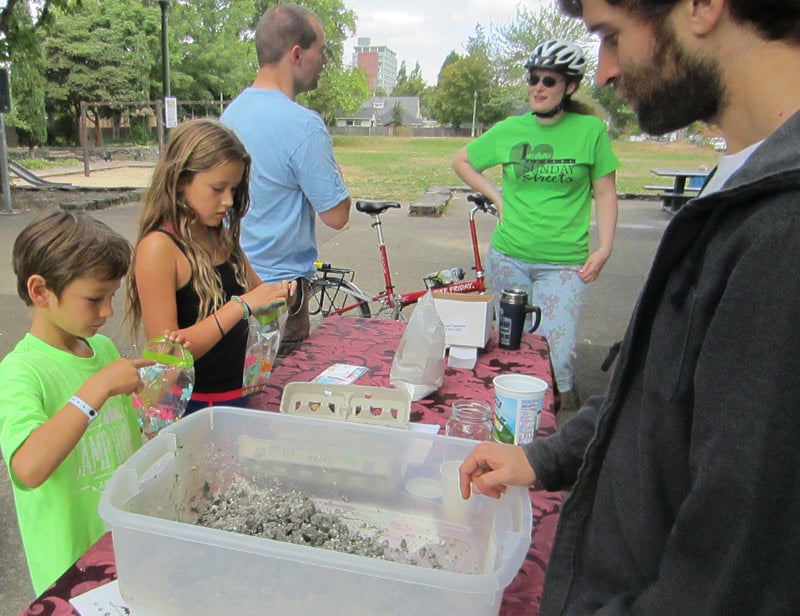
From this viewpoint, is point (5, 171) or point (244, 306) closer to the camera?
point (244, 306)

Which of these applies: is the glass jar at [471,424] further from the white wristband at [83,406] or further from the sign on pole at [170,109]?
the sign on pole at [170,109]

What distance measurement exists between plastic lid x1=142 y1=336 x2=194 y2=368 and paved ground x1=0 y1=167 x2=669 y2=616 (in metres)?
0.79

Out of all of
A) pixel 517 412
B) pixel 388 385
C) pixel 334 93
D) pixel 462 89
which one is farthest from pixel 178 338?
pixel 462 89

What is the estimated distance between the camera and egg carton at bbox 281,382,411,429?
1688 millimetres

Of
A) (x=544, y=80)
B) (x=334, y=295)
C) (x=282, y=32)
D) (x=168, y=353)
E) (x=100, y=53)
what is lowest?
(x=334, y=295)

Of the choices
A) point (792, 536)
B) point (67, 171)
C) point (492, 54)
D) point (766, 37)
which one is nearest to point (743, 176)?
point (766, 37)

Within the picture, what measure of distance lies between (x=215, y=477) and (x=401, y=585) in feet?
2.01

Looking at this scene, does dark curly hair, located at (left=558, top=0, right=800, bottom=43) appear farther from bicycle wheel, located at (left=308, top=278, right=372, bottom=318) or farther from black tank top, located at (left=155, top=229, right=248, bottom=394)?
bicycle wheel, located at (left=308, top=278, right=372, bottom=318)

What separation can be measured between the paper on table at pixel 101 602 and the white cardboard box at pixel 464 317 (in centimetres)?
152

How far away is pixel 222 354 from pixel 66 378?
53 centimetres

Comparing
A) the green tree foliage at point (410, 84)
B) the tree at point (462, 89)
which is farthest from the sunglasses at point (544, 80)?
the green tree foliage at point (410, 84)

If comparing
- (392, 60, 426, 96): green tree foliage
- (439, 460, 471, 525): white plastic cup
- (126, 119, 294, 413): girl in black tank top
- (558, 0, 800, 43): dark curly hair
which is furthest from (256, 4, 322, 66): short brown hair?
(392, 60, 426, 96): green tree foliage

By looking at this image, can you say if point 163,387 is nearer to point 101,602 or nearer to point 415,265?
point 101,602

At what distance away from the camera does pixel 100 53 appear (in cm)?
3095
